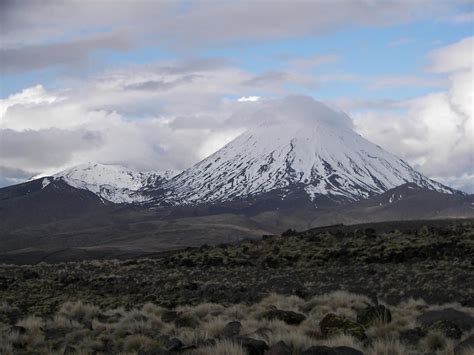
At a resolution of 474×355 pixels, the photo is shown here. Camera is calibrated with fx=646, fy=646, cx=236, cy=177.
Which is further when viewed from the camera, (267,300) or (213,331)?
(267,300)

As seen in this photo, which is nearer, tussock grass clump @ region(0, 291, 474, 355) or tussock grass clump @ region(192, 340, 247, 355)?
tussock grass clump @ region(192, 340, 247, 355)

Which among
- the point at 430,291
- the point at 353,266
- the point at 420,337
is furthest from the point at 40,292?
the point at 420,337

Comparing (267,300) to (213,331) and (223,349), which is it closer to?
(213,331)

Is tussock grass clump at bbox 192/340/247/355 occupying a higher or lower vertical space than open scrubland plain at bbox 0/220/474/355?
higher

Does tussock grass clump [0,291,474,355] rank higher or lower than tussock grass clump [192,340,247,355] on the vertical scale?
lower

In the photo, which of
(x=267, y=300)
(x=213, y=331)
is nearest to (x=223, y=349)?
(x=213, y=331)

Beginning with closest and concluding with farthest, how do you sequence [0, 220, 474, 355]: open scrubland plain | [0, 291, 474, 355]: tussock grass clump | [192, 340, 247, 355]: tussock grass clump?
[192, 340, 247, 355]: tussock grass clump → [0, 291, 474, 355]: tussock grass clump → [0, 220, 474, 355]: open scrubland plain

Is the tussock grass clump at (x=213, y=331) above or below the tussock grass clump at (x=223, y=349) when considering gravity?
below

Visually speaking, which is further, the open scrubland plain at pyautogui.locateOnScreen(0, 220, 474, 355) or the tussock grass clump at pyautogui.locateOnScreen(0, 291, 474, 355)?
the open scrubland plain at pyautogui.locateOnScreen(0, 220, 474, 355)

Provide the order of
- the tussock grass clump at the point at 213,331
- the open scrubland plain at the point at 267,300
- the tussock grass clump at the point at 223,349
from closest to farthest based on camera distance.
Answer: the tussock grass clump at the point at 223,349 < the tussock grass clump at the point at 213,331 < the open scrubland plain at the point at 267,300

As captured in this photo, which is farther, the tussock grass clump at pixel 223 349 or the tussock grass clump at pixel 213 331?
the tussock grass clump at pixel 213 331

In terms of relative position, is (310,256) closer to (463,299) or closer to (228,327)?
(463,299)

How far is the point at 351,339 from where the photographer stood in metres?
9.84

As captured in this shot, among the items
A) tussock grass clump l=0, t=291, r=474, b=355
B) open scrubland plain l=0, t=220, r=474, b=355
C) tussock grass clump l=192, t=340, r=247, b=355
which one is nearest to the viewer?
tussock grass clump l=192, t=340, r=247, b=355
